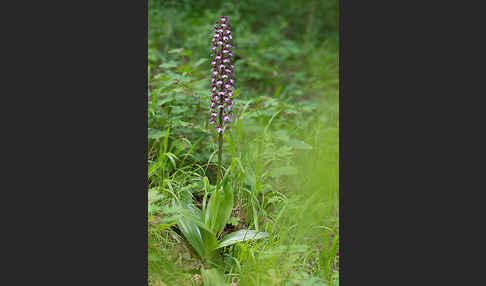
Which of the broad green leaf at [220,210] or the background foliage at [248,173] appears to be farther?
the broad green leaf at [220,210]

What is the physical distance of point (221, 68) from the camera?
3510 millimetres

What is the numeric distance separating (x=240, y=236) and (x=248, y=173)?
2.64ft

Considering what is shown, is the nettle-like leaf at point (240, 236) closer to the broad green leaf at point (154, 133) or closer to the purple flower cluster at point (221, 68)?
the purple flower cluster at point (221, 68)

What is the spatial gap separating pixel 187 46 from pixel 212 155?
11.5 feet

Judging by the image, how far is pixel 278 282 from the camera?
326cm

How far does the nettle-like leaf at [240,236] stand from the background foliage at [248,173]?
66 mm

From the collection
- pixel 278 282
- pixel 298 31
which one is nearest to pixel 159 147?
pixel 278 282

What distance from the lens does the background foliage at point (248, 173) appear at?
3379 mm

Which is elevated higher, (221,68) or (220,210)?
(221,68)

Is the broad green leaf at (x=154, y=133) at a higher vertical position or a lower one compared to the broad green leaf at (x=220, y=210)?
higher

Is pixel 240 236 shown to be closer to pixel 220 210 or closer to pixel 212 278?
pixel 220 210

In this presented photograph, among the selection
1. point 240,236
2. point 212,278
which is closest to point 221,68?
point 240,236

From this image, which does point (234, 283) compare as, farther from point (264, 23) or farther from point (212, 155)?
point (264, 23)

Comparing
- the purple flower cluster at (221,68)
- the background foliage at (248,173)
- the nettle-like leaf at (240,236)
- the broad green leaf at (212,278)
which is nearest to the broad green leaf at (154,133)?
the background foliage at (248,173)
